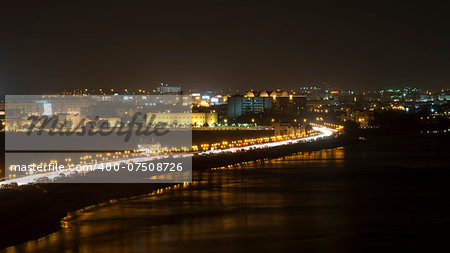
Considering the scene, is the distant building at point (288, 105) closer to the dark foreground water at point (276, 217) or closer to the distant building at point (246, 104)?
the distant building at point (246, 104)

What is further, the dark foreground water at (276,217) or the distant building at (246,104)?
the distant building at (246,104)

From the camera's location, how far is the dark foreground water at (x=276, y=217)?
26.8 feet

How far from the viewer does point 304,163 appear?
1867 cm

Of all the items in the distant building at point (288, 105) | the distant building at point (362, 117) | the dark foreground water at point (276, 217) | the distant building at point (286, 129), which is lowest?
the dark foreground water at point (276, 217)

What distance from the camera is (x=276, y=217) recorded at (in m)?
9.96

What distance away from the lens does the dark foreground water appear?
26.8ft

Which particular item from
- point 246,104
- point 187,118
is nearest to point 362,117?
point 246,104

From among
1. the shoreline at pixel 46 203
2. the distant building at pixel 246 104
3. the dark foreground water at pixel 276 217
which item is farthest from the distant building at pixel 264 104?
the shoreline at pixel 46 203

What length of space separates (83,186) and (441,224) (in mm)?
6578

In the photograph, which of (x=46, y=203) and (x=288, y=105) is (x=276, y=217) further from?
(x=288, y=105)

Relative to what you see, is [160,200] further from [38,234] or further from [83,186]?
[38,234]

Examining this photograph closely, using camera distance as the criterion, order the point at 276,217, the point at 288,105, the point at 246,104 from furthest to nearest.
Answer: the point at 288,105 < the point at 246,104 < the point at 276,217

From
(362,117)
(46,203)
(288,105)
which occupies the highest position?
(288,105)

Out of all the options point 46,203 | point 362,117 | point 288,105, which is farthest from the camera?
point 288,105
